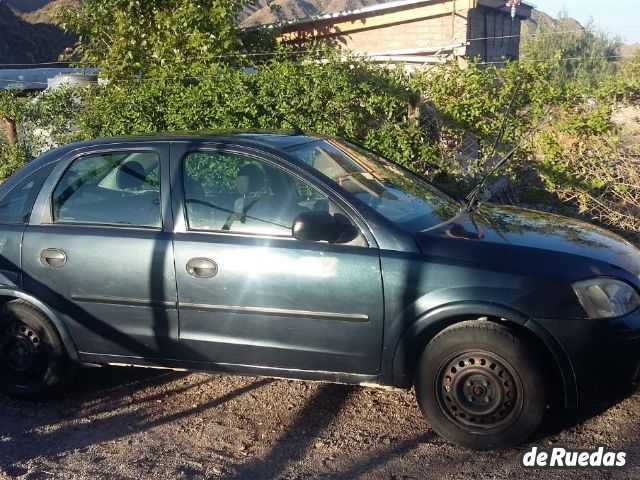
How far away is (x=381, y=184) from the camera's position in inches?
197

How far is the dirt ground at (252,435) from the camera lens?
13.4 feet

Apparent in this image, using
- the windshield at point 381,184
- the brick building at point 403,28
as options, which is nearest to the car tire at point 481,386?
the windshield at point 381,184

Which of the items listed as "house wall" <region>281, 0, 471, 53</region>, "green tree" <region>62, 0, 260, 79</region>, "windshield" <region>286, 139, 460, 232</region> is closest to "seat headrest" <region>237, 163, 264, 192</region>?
"windshield" <region>286, 139, 460, 232</region>

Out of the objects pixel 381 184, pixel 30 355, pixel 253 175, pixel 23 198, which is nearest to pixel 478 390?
pixel 381 184

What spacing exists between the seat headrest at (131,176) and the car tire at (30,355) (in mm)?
1007

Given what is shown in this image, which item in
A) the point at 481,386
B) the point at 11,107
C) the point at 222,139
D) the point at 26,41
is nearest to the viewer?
the point at 481,386

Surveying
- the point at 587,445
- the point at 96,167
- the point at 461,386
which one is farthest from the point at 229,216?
the point at 587,445

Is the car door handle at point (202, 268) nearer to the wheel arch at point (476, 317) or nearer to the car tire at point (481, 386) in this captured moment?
the wheel arch at point (476, 317)

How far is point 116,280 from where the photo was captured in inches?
187

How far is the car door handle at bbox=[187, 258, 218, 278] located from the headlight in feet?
6.59

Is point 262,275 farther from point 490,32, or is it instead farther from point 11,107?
point 490,32

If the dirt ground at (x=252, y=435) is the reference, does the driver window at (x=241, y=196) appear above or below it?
above

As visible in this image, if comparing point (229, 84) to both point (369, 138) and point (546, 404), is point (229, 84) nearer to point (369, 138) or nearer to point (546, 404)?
point (369, 138)

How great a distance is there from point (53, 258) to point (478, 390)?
273cm
